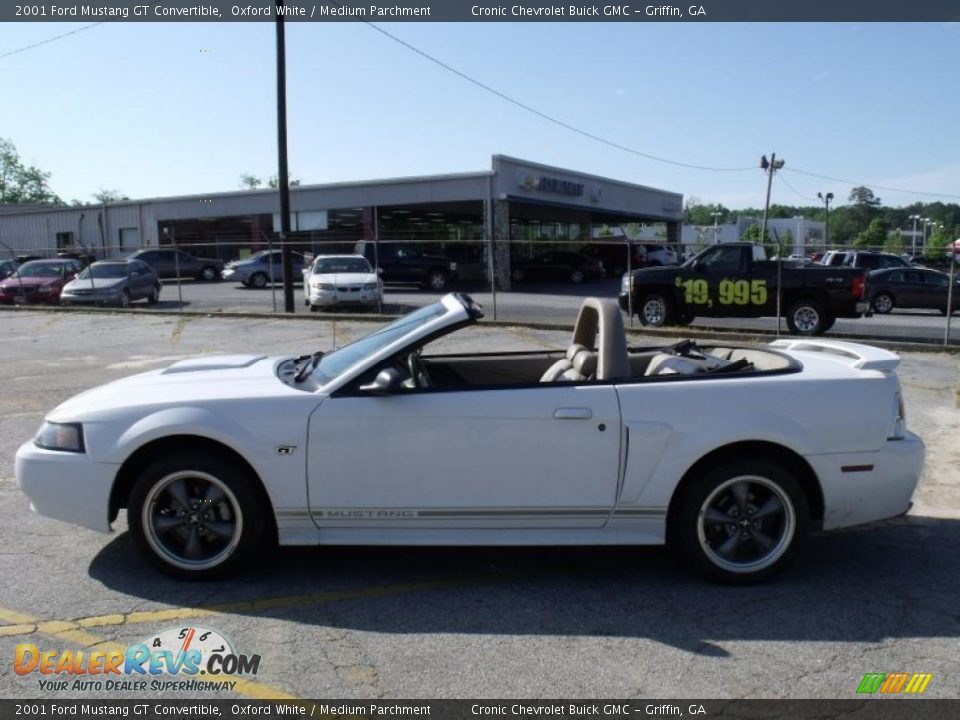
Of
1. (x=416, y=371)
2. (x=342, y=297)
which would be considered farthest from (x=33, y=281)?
(x=416, y=371)

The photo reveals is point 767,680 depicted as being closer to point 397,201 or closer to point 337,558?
point 337,558

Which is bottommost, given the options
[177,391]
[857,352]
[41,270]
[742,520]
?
[742,520]

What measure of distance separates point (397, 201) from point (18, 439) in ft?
95.2

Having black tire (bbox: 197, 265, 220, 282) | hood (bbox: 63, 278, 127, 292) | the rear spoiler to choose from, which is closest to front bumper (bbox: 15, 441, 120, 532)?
the rear spoiler

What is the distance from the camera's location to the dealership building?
3362cm

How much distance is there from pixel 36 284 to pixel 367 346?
81.0 feet

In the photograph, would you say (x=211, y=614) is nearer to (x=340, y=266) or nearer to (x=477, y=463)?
(x=477, y=463)

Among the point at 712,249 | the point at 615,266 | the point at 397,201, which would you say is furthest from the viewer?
the point at 615,266

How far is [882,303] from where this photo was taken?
2247 centimetres

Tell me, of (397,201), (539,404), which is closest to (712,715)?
(539,404)

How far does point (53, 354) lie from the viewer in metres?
13.7

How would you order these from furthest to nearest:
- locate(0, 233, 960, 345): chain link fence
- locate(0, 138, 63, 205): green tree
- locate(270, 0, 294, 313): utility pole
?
locate(0, 138, 63, 205): green tree
locate(270, 0, 294, 313): utility pole
locate(0, 233, 960, 345): chain link fence

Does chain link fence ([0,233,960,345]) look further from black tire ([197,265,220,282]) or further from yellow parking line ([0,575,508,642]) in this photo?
yellow parking line ([0,575,508,642])

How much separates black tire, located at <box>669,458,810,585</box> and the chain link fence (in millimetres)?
11027
